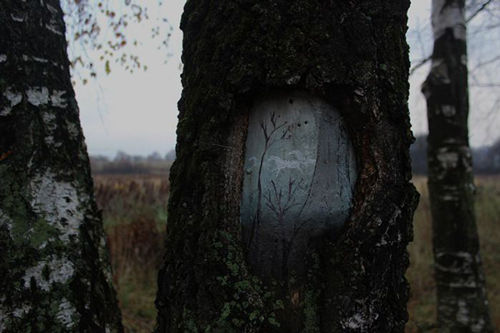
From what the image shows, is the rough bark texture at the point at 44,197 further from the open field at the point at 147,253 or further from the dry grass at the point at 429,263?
the dry grass at the point at 429,263

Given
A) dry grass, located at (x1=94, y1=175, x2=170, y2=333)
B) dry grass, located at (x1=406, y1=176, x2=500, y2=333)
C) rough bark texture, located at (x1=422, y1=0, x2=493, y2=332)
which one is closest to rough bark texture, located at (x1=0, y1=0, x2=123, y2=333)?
rough bark texture, located at (x1=422, y1=0, x2=493, y2=332)

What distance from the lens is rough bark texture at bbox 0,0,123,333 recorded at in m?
1.43

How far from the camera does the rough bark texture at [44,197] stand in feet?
4.69

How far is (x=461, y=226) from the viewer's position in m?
3.22

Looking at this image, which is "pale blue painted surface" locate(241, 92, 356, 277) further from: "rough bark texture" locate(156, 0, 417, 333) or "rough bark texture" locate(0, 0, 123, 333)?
"rough bark texture" locate(0, 0, 123, 333)

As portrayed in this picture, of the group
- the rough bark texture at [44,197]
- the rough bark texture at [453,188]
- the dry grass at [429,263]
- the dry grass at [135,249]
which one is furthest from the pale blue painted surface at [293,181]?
the dry grass at [135,249]

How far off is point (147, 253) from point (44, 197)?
184 inches

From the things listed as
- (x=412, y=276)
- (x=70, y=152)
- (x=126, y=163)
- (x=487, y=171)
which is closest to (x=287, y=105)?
(x=70, y=152)

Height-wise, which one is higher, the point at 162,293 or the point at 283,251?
the point at 283,251

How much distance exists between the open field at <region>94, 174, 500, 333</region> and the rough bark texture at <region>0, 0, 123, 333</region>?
2.99 meters

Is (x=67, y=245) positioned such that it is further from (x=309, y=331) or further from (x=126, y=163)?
(x=126, y=163)

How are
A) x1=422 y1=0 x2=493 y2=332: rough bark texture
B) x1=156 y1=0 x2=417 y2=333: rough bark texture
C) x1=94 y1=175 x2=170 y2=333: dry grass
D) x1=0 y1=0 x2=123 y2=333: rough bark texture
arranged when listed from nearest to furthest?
x1=156 y1=0 x2=417 y2=333: rough bark texture, x1=0 y1=0 x2=123 y2=333: rough bark texture, x1=422 y1=0 x2=493 y2=332: rough bark texture, x1=94 y1=175 x2=170 y2=333: dry grass

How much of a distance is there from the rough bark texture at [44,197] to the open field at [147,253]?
118 inches

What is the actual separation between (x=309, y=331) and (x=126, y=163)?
14.0m
